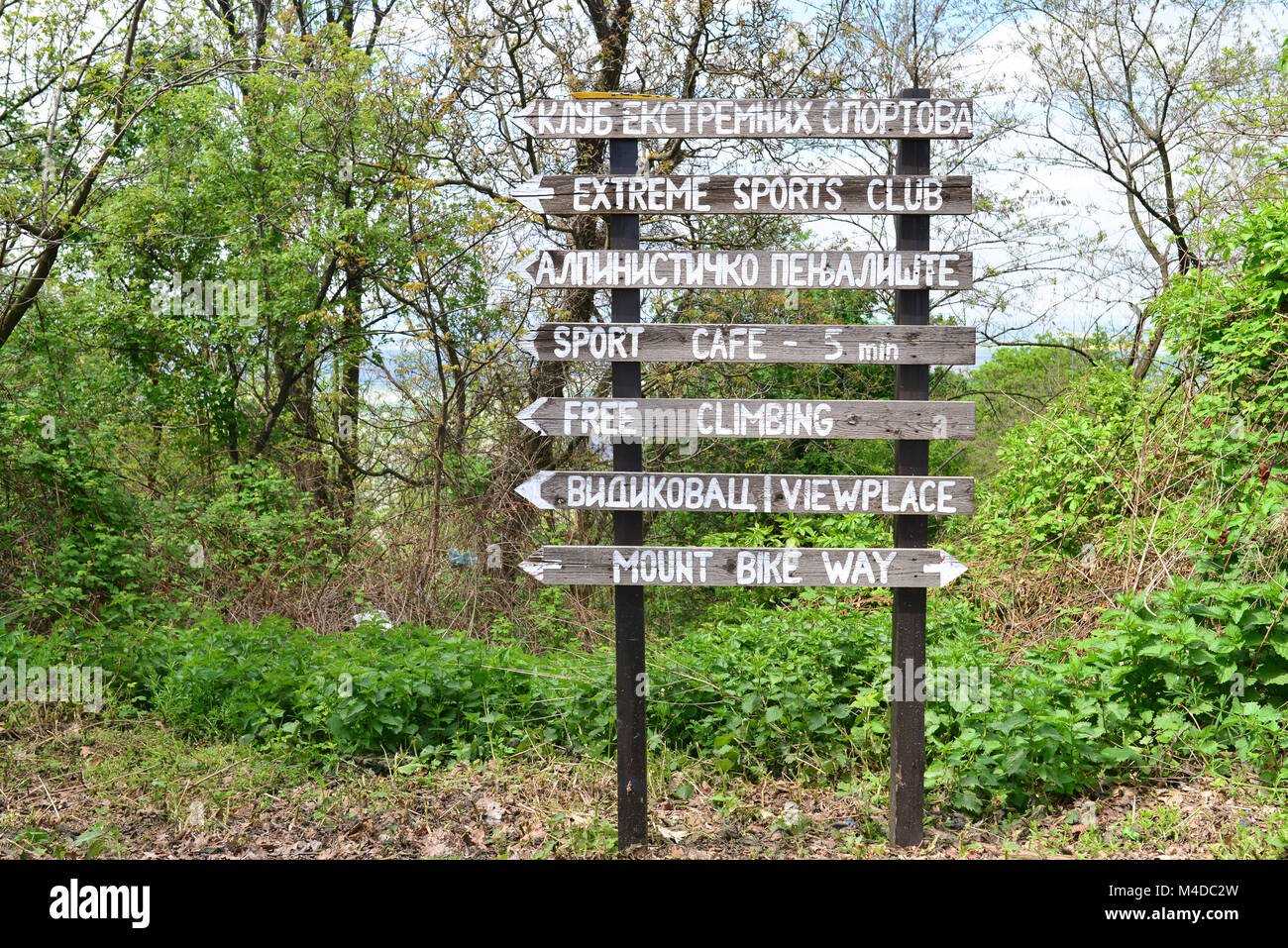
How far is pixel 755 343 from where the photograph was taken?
14.4ft

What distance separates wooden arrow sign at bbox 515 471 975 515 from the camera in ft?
14.3

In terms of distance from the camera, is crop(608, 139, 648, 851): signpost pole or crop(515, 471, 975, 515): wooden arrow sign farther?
crop(608, 139, 648, 851): signpost pole

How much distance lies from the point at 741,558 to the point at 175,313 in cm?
948

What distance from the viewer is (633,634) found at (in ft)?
14.9

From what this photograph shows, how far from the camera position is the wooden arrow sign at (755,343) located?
437cm

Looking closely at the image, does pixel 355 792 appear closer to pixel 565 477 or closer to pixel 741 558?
pixel 565 477

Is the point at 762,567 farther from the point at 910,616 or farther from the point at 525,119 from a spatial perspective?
the point at 525,119

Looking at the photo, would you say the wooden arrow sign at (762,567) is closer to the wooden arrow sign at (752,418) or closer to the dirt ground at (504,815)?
the wooden arrow sign at (752,418)

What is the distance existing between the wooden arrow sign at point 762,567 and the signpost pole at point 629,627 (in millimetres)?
110

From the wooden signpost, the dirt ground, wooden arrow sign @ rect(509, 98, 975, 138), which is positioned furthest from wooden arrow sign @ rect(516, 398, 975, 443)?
the dirt ground

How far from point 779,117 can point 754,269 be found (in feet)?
2.24

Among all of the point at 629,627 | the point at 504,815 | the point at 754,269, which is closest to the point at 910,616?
the point at 629,627

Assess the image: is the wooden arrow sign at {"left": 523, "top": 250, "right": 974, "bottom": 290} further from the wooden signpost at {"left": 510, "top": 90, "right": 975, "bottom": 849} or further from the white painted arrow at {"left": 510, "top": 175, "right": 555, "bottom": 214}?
the white painted arrow at {"left": 510, "top": 175, "right": 555, "bottom": 214}

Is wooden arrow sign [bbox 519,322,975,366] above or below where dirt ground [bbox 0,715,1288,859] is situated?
above
